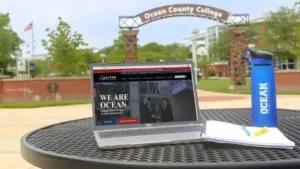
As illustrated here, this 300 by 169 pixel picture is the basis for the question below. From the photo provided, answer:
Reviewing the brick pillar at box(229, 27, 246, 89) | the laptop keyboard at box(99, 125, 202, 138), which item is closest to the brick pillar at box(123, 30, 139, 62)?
the brick pillar at box(229, 27, 246, 89)

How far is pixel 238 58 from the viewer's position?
24797mm

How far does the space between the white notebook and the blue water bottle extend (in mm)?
133

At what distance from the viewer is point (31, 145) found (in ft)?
5.99

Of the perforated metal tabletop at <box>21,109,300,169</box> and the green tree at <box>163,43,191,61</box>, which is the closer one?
the perforated metal tabletop at <box>21,109,300,169</box>

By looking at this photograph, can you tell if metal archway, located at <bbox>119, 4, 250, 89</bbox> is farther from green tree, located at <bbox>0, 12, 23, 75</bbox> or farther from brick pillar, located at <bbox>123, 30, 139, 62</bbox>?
green tree, located at <bbox>0, 12, 23, 75</bbox>

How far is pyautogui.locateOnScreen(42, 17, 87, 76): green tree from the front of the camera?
25438mm

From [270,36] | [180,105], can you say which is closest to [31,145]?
[180,105]

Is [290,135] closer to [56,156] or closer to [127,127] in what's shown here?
[127,127]

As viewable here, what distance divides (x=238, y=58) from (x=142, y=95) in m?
23.5

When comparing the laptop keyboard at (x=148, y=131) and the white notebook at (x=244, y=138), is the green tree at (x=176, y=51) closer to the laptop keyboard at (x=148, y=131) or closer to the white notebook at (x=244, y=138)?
the laptop keyboard at (x=148, y=131)

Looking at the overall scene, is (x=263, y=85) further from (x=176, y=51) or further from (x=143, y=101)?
(x=176, y=51)

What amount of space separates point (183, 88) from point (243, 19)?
23054 millimetres

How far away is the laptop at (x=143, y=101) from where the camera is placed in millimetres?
1864

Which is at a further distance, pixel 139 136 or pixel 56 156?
pixel 139 136
